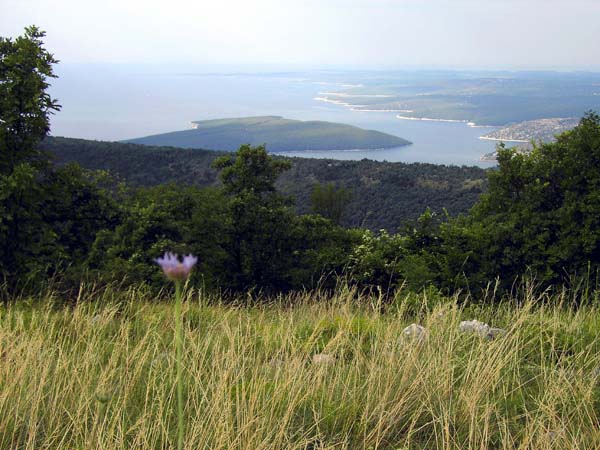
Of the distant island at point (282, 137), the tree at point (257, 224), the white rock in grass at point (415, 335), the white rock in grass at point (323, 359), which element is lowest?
the distant island at point (282, 137)

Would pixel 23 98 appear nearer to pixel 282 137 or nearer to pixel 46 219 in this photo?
pixel 46 219

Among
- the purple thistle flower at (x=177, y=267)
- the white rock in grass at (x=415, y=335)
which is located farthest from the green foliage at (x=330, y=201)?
the purple thistle flower at (x=177, y=267)

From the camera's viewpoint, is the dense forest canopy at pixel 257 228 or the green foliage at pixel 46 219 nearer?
the green foliage at pixel 46 219

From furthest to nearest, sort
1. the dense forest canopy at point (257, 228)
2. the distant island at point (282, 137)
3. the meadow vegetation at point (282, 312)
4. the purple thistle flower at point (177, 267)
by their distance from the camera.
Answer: the distant island at point (282, 137) < the dense forest canopy at point (257, 228) < the meadow vegetation at point (282, 312) < the purple thistle flower at point (177, 267)

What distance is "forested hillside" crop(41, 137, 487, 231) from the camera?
38875 mm

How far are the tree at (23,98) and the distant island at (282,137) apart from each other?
310 feet

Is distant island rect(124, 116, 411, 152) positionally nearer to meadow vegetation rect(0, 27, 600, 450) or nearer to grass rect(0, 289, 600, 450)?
meadow vegetation rect(0, 27, 600, 450)

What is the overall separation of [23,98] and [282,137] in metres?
108

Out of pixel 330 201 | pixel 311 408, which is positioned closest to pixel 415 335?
pixel 311 408

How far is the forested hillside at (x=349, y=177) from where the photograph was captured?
38.9 metres

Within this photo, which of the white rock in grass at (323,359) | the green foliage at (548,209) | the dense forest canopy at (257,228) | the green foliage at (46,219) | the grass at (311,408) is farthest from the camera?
the green foliage at (548,209)

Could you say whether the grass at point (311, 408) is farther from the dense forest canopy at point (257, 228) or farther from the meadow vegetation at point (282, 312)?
the dense forest canopy at point (257, 228)

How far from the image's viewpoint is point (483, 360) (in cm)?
333

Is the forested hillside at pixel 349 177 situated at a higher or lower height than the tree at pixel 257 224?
lower
